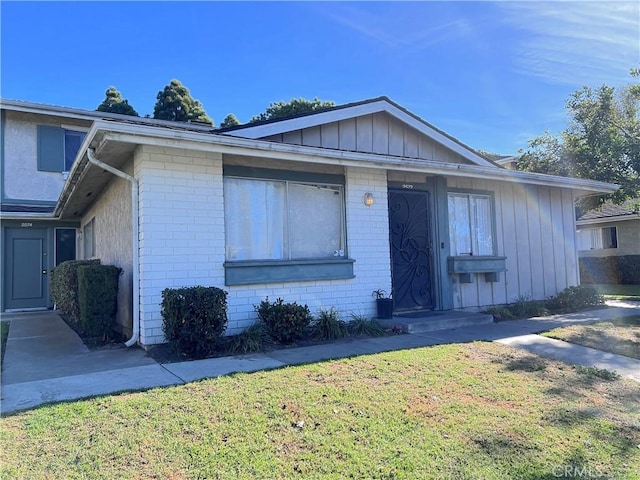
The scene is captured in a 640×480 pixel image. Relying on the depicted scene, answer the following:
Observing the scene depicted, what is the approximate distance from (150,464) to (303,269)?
4.77 m

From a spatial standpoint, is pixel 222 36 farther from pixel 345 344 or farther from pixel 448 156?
pixel 345 344

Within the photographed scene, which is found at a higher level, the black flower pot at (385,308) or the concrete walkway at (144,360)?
the black flower pot at (385,308)

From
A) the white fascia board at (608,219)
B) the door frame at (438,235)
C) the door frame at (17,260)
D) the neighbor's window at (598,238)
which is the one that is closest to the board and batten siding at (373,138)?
the door frame at (438,235)

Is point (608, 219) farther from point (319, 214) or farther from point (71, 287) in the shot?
point (71, 287)

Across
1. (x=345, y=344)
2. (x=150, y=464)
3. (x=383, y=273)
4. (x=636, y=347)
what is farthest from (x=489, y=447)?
(x=383, y=273)

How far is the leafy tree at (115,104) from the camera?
2656 centimetres

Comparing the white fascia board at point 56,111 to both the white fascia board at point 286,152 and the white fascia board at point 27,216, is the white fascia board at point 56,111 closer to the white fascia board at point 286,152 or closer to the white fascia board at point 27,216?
the white fascia board at point 27,216

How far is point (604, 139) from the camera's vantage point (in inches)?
636

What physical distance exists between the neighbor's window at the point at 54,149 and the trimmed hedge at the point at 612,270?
23608 millimetres

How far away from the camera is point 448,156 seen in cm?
1011

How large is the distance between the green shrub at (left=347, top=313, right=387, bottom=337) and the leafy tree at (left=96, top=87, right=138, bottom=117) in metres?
24.3

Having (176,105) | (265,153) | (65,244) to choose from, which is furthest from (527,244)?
(176,105)

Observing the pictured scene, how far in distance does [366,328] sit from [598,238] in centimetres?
2116

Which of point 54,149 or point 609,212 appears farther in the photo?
point 609,212
